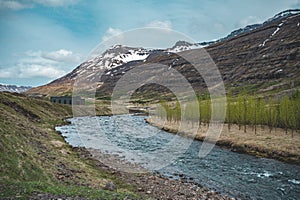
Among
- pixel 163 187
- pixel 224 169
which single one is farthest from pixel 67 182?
pixel 224 169

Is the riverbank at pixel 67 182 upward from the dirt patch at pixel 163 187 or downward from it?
upward

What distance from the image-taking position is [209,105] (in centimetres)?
9106

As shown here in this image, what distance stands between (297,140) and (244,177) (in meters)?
23.3

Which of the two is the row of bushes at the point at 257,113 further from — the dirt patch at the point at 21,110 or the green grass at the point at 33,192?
the green grass at the point at 33,192

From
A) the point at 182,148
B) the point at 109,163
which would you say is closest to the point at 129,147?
the point at 182,148

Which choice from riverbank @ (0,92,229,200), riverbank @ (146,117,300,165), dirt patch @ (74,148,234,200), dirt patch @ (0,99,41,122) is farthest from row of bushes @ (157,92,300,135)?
dirt patch @ (0,99,41,122)

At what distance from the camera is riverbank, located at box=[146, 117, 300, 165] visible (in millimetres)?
46125

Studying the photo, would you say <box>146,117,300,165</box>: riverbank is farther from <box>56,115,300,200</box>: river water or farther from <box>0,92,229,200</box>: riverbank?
<box>0,92,229,200</box>: riverbank

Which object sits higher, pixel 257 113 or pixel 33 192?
pixel 257 113

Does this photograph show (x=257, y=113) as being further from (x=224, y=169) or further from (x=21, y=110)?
(x=21, y=110)

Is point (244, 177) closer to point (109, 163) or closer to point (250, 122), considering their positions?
point (109, 163)

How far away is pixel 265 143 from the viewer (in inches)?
2116

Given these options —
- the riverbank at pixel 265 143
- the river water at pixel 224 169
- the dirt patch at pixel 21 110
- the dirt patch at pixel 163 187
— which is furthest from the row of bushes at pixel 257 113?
the dirt patch at pixel 21 110

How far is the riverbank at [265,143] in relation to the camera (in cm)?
4612
